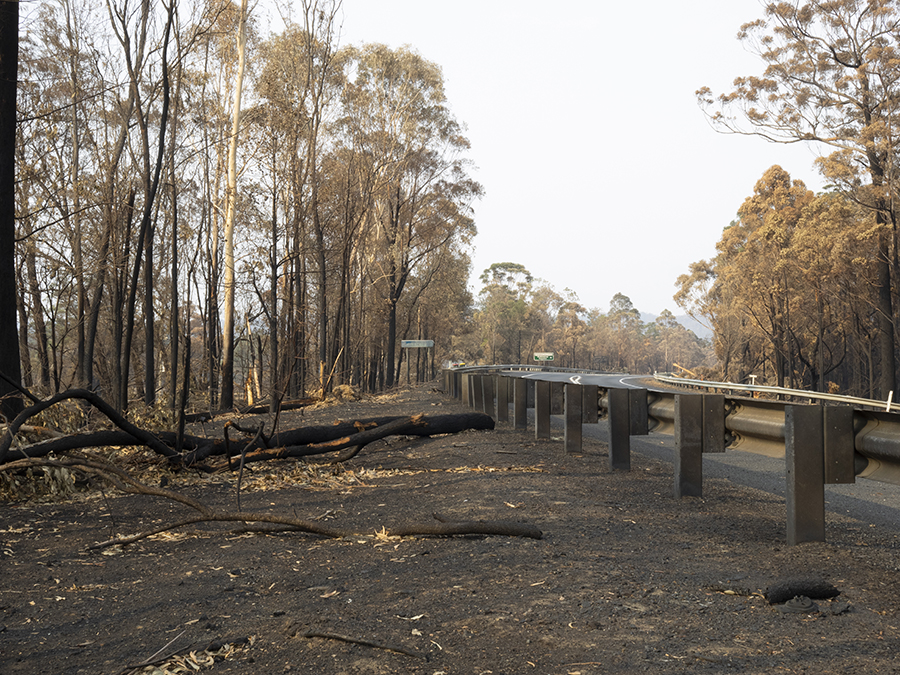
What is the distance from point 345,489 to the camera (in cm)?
707

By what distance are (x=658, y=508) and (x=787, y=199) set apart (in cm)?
4426

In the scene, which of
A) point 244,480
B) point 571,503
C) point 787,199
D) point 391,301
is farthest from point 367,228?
point 571,503

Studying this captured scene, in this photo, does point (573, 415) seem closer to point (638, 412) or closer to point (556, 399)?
point (638, 412)

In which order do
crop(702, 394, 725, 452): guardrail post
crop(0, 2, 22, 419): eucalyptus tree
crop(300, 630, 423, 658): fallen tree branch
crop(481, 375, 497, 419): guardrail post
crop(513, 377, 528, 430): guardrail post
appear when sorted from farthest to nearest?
crop(481, 375, 497, 419): guardrail post, crop(513, 377, 528, 430): guardrail post, crop(0, 2, 22, 419): eucalyptus tree, crop(702, 394, 725, 452): guardrail post, crop(300, 630, 423, 658): fallen tree branch

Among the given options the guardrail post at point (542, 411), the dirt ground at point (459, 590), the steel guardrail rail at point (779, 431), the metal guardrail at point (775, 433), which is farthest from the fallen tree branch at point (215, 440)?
the steel guardrail rail at point (779, 431)

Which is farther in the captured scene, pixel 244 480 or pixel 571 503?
pixel 244 480

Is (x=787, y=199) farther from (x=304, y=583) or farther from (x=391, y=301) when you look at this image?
(x=304, y=583)

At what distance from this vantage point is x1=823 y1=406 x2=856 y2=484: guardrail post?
443cm

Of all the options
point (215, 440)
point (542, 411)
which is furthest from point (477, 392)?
point (215, 440)

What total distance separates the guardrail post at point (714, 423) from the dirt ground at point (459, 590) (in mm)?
500

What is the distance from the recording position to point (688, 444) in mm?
5867

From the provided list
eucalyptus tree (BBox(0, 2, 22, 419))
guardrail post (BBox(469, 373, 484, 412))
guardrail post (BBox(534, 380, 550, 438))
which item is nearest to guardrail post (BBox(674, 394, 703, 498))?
guardrail post (BBox(534, 380, 550, 438))

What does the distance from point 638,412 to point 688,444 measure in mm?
1496

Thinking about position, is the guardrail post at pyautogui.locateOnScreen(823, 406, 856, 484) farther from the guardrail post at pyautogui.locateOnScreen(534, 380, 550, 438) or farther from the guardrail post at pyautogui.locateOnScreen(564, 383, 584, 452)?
the guardrail post at pyautogui.locateOnScreen(534, 380, 550, 438)
